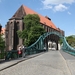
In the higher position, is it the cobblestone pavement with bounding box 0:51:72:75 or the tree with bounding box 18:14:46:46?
the tree with bounding box 18:14:46:46

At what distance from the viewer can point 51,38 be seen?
124125mm

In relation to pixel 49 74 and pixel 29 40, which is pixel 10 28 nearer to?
pixel 29 40

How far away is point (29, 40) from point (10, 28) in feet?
94.2

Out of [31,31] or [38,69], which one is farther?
[31,31]

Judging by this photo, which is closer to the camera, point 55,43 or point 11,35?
point 11,35

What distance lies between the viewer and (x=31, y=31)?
70125mm

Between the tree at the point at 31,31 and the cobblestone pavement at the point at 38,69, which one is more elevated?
the tree at the point at 31,31

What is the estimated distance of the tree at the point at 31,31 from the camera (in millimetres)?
69256

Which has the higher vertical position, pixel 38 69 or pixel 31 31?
pixel 31 31

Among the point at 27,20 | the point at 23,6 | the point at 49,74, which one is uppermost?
the point at 23,6

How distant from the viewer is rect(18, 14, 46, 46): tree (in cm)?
6926

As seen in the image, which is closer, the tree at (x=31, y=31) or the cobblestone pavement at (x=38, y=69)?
the cobblestone pavement at (x=38, y=69)

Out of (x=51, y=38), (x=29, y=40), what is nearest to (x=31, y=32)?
(x=29, y=40)

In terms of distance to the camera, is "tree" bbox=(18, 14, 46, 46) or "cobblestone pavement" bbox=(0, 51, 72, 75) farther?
"tree" bbox=(18, 14, 46, 46)
